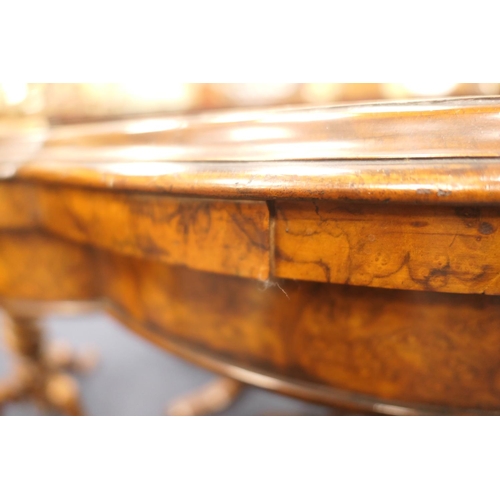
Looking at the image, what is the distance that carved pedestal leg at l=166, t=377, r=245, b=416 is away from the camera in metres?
1.05

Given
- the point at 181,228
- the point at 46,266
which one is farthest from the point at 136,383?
the point at 181,228

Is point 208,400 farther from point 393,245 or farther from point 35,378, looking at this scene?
point 393,245

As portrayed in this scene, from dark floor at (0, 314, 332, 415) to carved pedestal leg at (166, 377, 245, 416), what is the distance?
1.2 inches

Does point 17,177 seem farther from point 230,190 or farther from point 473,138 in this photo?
point 473,138

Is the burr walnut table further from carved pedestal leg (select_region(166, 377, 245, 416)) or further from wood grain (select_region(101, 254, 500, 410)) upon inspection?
carved pedestal leg (select_region(166, 377, 245, 416))

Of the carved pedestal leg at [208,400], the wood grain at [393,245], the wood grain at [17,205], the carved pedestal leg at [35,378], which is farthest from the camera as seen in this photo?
the carved pedestal leg at [208,400]

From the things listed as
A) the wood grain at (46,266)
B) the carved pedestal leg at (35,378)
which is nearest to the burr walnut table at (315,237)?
the wood grain at (46,266)

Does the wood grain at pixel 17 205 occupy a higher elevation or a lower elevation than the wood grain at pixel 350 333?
higher

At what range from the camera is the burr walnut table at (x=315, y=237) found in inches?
9.0

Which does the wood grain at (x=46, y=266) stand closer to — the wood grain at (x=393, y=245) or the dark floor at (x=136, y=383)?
the wood grain at (x=393, y=245)

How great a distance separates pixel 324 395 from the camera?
1.05ft

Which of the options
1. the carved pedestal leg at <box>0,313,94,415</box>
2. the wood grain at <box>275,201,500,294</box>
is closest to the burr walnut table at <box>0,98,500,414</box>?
the wood grain at <box>275,201,500,294</box>

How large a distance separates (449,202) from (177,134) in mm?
209

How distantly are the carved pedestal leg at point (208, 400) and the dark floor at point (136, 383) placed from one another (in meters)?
0.03
